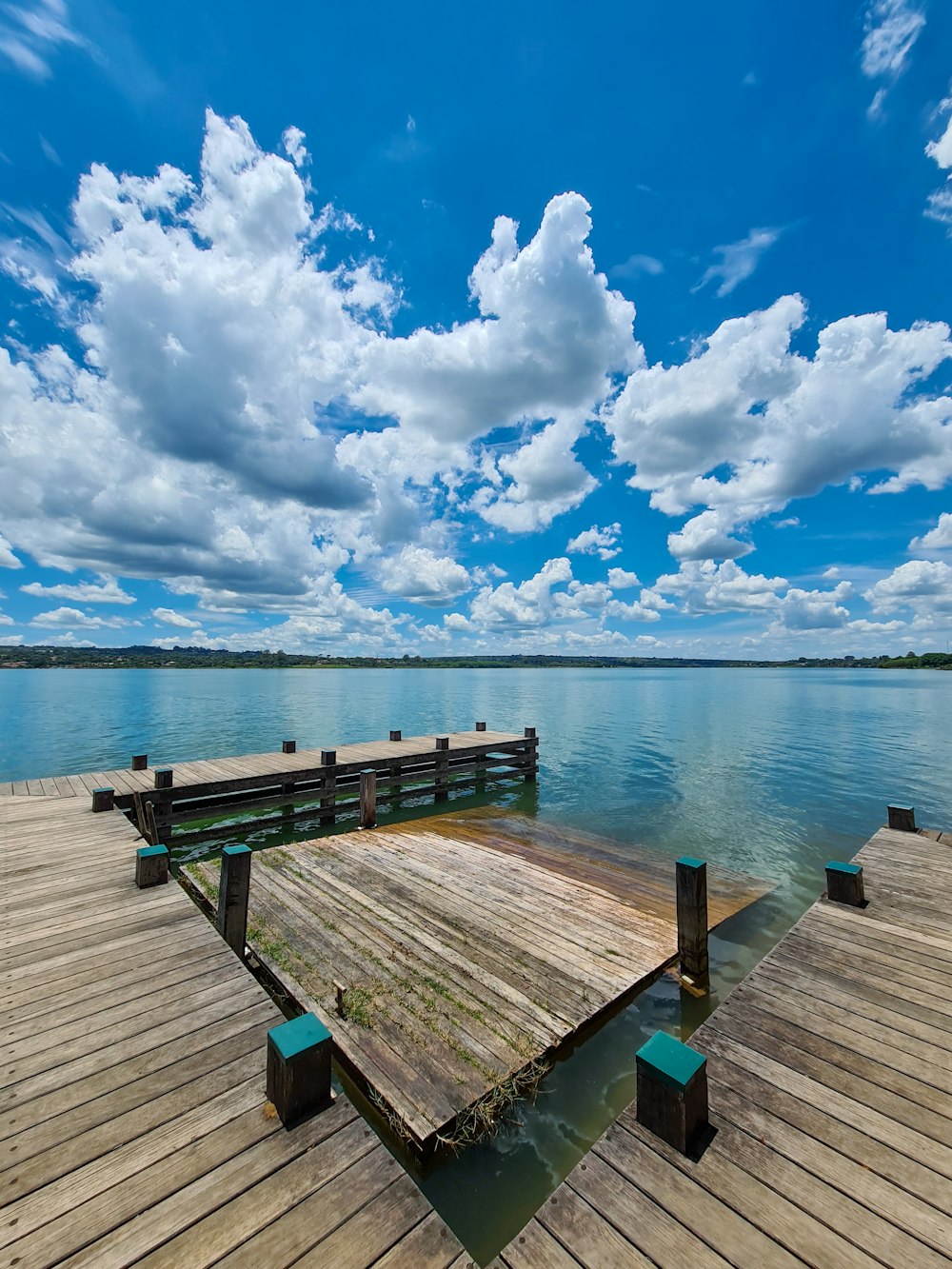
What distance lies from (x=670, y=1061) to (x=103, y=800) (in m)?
10.6

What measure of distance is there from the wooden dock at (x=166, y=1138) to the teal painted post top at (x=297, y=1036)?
0.47 meters

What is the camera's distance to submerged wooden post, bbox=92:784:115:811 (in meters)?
9.72

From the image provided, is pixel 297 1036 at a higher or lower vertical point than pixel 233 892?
higher

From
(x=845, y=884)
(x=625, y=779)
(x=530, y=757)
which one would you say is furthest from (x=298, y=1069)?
(x=625, y=779)

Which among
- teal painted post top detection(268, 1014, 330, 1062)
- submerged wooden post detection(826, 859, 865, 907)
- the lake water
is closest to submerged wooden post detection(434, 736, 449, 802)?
→ the lake water

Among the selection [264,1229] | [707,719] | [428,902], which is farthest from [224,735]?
[707,719]

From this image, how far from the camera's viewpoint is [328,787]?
1355 cm

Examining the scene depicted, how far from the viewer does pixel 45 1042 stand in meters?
3.80

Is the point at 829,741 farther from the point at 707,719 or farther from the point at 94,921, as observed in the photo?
the point at 94,921

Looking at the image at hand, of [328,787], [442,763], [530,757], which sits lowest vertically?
[530,757]

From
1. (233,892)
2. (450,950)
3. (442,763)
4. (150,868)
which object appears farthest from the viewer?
(442,763)

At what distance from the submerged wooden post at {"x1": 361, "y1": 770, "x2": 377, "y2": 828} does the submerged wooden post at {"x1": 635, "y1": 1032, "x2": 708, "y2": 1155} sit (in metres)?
9.77

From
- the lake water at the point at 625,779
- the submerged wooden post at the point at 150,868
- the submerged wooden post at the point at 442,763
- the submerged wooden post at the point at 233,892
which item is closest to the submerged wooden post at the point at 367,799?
the submerged wooden post at the point at 442,763

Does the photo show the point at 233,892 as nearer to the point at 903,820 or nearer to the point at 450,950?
the point at 450,950
